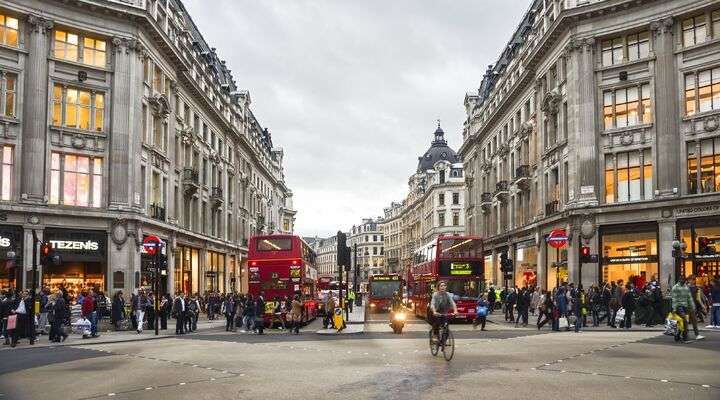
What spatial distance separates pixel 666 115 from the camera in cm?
3878

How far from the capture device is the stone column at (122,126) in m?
40.0

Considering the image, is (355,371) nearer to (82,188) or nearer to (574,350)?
(574,350)

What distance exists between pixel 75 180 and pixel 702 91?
31.9 metres

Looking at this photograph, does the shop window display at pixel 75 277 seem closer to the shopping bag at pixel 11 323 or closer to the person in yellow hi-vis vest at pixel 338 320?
the shopping bag at pixel 11 323

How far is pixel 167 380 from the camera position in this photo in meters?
13.8

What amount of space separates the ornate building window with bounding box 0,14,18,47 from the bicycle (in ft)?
93.5

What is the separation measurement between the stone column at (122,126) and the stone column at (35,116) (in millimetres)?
3635

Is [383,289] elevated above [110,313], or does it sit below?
above

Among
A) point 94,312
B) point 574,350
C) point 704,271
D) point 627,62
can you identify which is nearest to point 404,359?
point 574,350

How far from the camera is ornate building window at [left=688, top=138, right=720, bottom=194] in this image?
121 feet

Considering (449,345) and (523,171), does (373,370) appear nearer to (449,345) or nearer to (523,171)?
(449,345)

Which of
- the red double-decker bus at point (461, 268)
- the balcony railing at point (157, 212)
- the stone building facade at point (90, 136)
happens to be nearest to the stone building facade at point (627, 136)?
the red double-decker bus at point (461, 268)

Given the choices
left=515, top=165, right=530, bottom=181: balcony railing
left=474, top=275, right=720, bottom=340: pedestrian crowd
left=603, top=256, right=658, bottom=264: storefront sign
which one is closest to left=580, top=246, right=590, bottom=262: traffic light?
left=474, top=275, right=720, bottom=340: pedestrian crowd

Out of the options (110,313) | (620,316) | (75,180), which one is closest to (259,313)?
(110,313)
